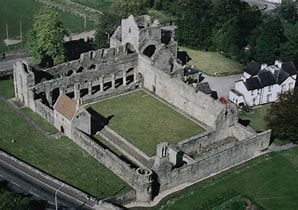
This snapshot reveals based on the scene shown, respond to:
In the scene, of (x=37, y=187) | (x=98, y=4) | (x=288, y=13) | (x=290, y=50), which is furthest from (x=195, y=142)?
(x=98, y=4)

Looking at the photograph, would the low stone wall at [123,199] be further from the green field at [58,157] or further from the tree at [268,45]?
the tree at [268,45]

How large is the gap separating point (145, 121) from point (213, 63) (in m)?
26.6

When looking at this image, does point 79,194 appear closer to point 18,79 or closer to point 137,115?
point 137,115

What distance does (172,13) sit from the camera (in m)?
134

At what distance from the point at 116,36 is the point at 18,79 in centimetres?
2065

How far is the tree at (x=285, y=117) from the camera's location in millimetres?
81125

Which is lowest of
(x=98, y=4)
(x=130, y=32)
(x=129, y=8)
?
(x=98, y=4)

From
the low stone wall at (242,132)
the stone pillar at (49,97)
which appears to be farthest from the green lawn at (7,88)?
the low stone wall at (242,132)

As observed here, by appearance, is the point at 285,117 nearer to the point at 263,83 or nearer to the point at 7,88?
the point at 263,83

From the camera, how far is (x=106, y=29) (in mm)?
111875

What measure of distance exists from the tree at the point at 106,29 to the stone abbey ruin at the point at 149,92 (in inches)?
354

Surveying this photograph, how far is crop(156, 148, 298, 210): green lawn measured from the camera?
70.0m

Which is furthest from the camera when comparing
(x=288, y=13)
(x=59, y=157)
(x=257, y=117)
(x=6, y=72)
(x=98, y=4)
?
(x=98, y=4)

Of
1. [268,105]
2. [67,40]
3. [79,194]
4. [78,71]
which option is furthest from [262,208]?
[67,40]
